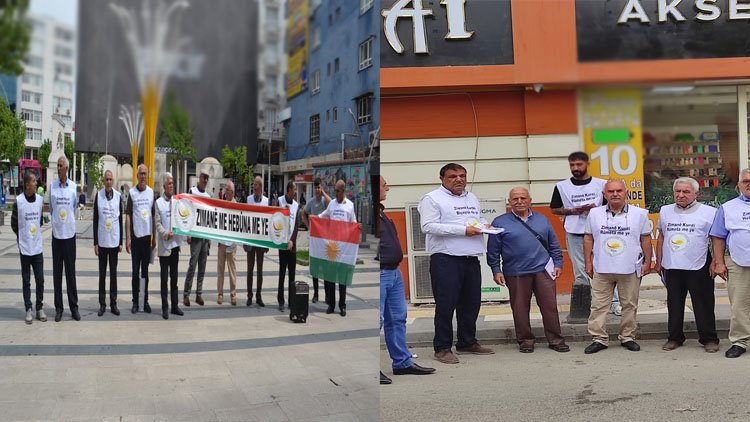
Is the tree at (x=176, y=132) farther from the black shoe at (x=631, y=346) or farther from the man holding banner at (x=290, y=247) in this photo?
the black shoe at (x=631, y=346)

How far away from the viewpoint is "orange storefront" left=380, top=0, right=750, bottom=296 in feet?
6.75

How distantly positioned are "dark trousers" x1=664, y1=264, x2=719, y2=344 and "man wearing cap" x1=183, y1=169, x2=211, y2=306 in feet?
11.9

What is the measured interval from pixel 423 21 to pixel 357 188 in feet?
5.93

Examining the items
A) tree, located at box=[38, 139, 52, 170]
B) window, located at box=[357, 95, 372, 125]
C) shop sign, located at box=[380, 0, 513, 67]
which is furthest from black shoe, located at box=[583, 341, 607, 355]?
tree, located at box=[38, 139, 52, 170]

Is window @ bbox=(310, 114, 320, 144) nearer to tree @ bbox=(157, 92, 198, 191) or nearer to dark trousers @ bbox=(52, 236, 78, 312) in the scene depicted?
tree @ bbox=(157, 92, 198, 191)

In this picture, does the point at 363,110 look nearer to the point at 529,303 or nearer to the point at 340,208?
the point at 340,208

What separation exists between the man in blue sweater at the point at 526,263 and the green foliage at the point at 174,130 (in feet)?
10.4

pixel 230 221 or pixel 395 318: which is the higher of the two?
pixel 230 221

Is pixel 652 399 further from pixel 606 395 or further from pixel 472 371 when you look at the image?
pixel 472 371

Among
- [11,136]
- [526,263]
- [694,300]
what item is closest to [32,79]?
[11,136]

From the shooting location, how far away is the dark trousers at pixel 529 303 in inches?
172

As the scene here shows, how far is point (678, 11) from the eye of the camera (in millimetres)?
2467

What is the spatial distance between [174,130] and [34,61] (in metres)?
0.29

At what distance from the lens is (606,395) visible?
326 centimetres
